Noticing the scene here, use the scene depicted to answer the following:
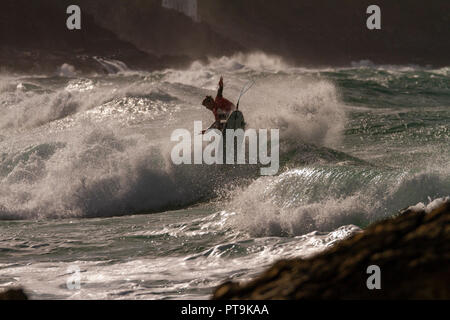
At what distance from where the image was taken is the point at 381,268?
266 cm

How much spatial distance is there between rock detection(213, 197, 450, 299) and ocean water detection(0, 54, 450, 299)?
3782 millimetres

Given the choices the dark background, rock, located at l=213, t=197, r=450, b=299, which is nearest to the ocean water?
rock, located at l=213, t=197, r=450, b=299

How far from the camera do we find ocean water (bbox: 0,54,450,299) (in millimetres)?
8125

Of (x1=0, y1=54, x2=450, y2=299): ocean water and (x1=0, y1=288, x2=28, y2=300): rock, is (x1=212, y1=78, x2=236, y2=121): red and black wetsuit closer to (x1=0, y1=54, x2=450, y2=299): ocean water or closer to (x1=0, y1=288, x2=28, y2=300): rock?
(x1=0, y1=54, x2=450, y2=299): ocean water

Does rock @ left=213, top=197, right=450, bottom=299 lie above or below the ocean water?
above

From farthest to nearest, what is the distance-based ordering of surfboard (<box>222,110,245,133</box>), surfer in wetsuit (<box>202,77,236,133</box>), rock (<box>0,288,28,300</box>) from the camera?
surfboard (<box>222,110,245,133</box>), surfer in wetsuit (<box>202,77,236,133</box>), rock (<box>0,288,28,300</box>)

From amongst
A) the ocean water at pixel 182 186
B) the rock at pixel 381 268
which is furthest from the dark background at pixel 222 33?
the rock at pixel 381 268

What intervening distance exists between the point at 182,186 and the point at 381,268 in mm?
11113

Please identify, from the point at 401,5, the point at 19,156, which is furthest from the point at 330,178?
the point at 401,5

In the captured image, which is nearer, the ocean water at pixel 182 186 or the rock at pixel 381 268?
the rock at pixel 381 268

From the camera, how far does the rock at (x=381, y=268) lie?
2463mm

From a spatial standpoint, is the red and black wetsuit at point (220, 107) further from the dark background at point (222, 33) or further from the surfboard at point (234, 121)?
the dark background at point (222, 33)

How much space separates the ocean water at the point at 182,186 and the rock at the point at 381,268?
3782mm

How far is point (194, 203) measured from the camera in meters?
12.8
